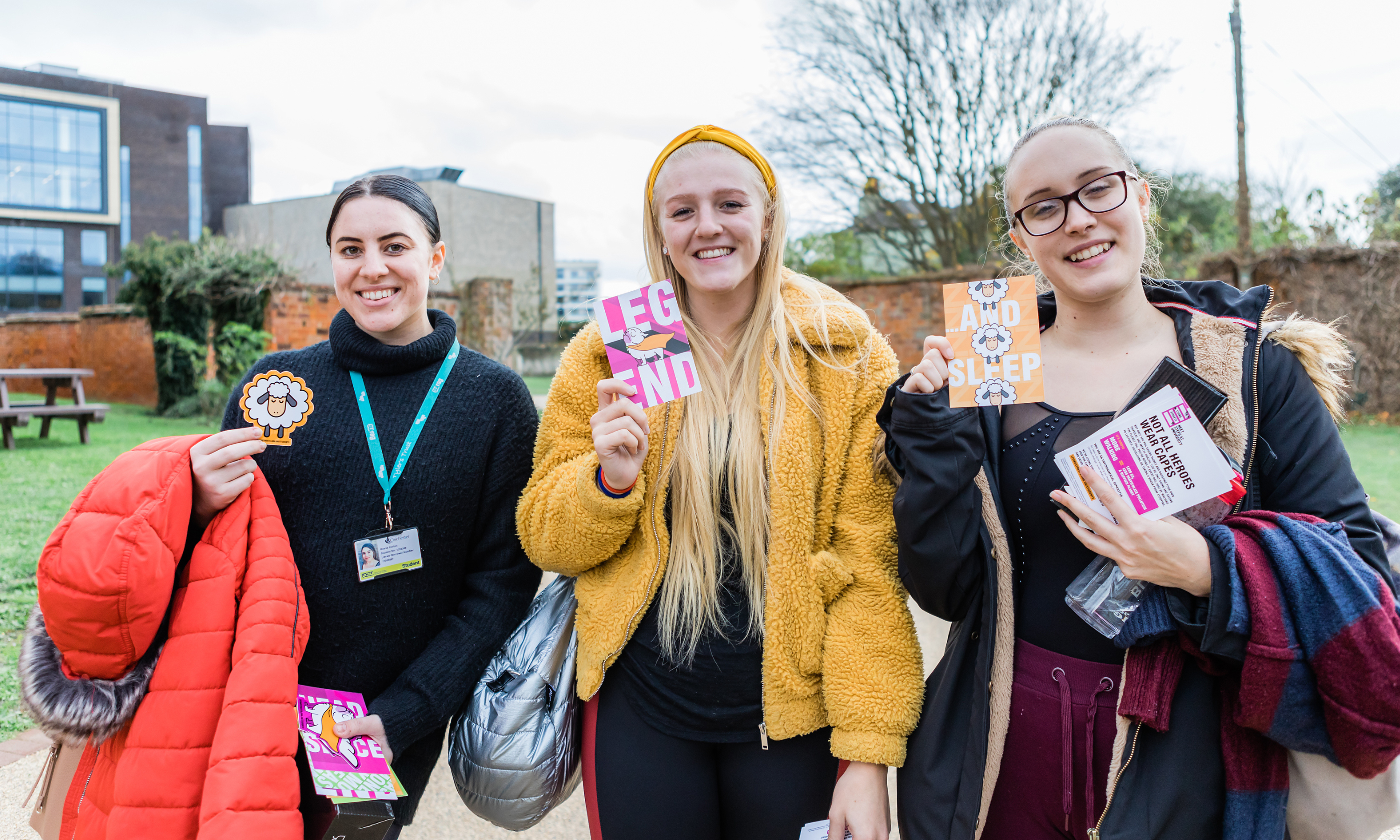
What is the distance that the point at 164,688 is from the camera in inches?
58.9

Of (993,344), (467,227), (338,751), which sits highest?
(467,227)

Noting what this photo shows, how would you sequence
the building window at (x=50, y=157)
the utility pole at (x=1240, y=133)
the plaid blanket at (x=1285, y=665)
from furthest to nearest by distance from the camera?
1. the building window at (x=50, y=157)
2. the utility pole at (x=1240, y=133)
3. the plaid blanket at (x=1285, y=665)

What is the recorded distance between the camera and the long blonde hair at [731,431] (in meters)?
1.67

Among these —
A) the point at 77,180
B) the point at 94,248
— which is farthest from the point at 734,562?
the point at 77,180

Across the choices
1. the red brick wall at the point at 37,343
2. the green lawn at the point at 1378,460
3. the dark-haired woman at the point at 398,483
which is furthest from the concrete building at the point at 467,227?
the dark-haired woman at the point at 398,483

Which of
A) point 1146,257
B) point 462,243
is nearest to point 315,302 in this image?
point 1146,257

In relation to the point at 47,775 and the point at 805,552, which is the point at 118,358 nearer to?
the point at 47,775

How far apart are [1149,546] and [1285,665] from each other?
0.83 feet

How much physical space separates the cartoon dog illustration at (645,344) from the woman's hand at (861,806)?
0.94m

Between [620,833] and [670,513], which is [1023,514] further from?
[620,833]

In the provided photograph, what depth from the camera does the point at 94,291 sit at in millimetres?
39531

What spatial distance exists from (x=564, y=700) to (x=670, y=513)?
1.61 feet

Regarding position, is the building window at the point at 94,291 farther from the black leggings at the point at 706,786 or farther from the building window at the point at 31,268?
the black leggings at the point at 706,786

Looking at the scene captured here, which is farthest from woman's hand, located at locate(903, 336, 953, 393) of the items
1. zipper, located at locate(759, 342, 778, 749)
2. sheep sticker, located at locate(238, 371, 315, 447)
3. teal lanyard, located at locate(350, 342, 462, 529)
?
sheep sticker, located at locate(238, 371, 315, 447)
